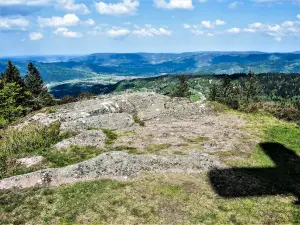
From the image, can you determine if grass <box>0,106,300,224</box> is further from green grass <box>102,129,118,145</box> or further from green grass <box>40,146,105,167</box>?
green grass <box>102,129,118,145</box>

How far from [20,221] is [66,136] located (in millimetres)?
26964

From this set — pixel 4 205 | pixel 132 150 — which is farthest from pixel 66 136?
pixel 4 205

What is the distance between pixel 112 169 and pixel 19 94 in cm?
8834

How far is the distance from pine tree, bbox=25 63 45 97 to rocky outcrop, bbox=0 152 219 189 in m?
96.1

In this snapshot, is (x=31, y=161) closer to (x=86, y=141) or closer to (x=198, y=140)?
(x=86, y=141)

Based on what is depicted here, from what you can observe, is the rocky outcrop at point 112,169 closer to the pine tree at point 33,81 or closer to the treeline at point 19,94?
the treeline at point 19,94

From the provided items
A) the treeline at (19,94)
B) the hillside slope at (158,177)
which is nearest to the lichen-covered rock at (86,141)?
the hillside slope at (158,177)

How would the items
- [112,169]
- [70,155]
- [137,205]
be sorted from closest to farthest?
1. [137,205]
2. [112,169]
3. [70,155]

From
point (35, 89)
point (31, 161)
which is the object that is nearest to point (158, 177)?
point (31, 161)

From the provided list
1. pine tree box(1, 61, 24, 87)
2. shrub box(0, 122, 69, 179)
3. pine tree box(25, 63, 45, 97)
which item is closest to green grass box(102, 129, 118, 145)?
shrub box(0, 122, 69, 179)

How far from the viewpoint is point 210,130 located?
5272 cm

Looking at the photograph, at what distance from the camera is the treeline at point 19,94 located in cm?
9318

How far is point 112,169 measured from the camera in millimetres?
33781

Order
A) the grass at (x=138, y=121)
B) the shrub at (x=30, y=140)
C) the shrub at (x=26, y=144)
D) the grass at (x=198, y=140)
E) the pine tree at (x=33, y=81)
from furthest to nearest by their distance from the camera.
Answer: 1. the pine tree at (x=33, y=81)
2. the grass at (x=138, y=121)
3. the grass at (x=198, y=140)
4. the shrub at (x=30, y=140)
5. the shrub at (x=26, y=144)
